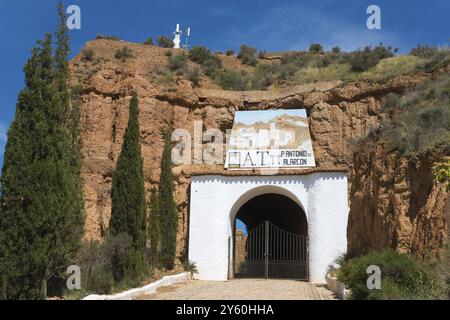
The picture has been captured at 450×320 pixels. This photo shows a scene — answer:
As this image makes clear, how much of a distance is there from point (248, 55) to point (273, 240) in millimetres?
15849

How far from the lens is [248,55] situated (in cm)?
4178

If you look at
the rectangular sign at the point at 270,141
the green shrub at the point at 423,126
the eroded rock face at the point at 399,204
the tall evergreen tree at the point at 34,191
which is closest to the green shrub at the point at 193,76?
the rectangular sign at the point at 270,141

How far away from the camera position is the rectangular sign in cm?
2517

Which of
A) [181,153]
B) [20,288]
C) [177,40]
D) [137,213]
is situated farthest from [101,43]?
[20,288]

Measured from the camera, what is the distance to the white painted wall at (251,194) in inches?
858

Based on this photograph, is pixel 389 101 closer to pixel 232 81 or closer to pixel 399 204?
pixel 232 81

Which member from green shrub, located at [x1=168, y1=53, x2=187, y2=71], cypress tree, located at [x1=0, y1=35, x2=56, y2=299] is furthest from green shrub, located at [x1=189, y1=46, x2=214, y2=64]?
cypress tree, located at [x1=0, y1=35, x2=56, y2=299]

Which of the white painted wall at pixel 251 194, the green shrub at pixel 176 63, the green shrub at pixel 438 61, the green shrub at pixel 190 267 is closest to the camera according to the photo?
the white painted wall at pixel 251 194

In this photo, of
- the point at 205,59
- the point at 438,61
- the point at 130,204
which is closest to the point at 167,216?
the point at 130,204

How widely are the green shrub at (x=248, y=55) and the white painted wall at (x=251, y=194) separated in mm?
19232

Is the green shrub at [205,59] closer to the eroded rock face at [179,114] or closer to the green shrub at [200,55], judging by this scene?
the green shrub at [200,55]

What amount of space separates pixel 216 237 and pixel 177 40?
21.9 metres

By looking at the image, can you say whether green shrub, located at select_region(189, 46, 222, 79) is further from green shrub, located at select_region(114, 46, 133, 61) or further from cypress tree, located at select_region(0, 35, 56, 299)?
cypress tree, located at select_region(0, 35, 56, 299)

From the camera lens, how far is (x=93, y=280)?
558 inches
